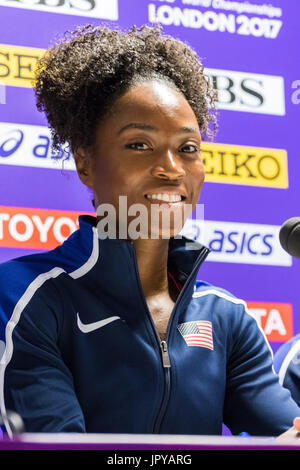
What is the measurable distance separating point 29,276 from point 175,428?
32 centimetres

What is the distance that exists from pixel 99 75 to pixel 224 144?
0.48m

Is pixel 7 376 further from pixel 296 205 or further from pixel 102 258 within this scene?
pixel 296 205

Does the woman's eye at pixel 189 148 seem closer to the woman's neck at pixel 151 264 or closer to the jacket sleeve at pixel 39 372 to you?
the woman's neck at pixel 151 264

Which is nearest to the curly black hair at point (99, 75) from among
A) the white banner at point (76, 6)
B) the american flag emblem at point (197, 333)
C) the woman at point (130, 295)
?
the woman at point (130, 295)

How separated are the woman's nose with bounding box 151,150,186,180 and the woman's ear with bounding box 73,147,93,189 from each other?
0.13 meters

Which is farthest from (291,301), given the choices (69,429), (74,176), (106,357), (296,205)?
(69,429)

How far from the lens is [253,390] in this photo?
1.14m

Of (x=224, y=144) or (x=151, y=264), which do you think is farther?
(x=224, y=144)

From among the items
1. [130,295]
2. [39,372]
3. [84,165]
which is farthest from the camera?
[84,165]

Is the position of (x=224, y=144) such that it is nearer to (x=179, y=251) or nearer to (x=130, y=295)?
(x=179, y=251)

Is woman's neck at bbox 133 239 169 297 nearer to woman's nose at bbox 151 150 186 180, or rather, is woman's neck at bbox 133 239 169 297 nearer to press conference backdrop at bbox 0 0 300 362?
woman's nose at bbox 151 150 186 180

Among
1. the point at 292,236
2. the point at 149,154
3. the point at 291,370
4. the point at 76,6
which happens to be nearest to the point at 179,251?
the point at 149,154

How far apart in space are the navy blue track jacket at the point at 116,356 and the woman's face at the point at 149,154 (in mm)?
80

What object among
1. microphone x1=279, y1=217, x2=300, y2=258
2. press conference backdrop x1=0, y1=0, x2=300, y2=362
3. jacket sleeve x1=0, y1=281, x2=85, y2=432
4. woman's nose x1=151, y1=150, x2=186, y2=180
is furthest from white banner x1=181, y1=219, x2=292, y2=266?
microphone x1=279, y1=217, x2=300, y2=258
